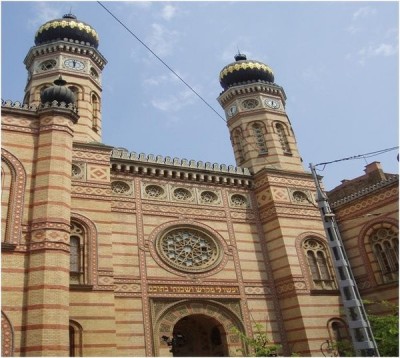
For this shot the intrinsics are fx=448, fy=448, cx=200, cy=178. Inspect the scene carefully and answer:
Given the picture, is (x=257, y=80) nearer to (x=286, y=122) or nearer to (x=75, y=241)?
(x=286, y=122)

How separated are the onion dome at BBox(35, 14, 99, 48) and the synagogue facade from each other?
0.06 m

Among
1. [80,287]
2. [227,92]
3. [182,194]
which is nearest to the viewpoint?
[80,287]

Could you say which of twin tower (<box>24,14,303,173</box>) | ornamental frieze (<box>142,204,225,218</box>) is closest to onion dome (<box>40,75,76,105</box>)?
twin tower (<box>24,14,303,173</box>)

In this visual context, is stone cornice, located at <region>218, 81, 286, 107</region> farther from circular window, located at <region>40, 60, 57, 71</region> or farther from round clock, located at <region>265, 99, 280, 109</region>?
circular window, located at <region>40, 60, 57, 71</region>

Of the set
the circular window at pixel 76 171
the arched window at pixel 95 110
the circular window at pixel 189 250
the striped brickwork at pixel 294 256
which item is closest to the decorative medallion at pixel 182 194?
the circular window at pixel 189 250

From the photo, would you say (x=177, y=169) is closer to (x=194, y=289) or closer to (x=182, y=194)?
(x=182, y=194)

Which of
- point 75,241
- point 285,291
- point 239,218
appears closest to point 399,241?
point 285,291

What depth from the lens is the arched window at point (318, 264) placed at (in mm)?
16766

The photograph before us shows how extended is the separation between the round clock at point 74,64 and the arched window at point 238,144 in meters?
7.66

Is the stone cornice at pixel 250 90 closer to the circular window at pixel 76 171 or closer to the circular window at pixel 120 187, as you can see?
the circular window at pixel 120 187

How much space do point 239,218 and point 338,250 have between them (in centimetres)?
954

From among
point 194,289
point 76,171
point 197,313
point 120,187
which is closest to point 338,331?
point 197,313

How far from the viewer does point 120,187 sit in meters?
16.5

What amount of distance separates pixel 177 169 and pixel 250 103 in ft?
20.3
